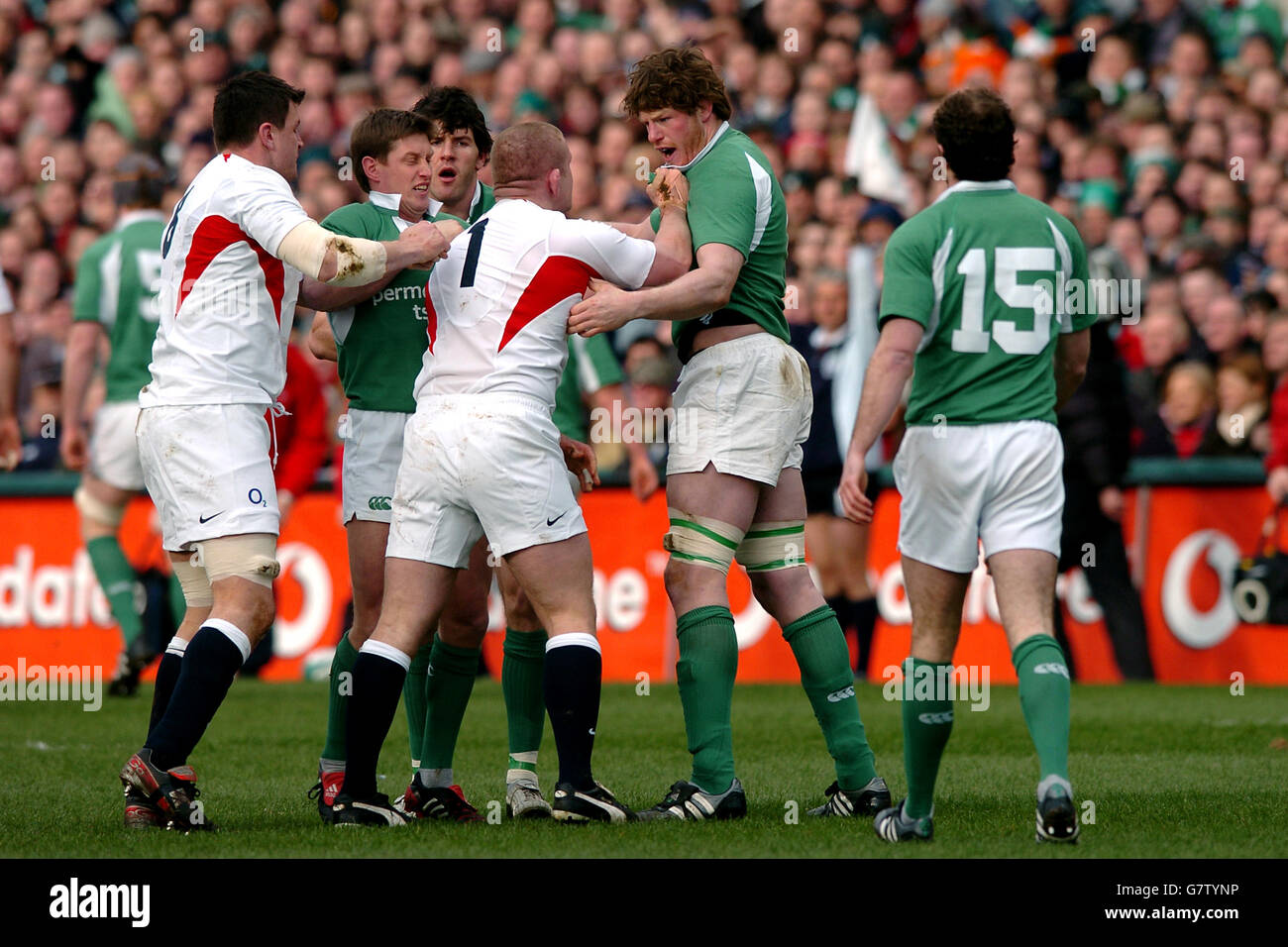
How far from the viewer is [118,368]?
9812mm

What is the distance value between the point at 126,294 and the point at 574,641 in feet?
16.7

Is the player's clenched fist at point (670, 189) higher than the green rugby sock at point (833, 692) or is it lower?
higher

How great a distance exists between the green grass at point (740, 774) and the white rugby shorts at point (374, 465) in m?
1.04

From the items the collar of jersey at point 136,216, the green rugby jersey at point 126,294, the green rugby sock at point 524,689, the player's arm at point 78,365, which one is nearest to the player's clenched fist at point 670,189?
the green rugby sock at point 524,689

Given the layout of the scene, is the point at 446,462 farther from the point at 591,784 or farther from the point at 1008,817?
the point at 1008,817

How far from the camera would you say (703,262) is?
18.8 ft

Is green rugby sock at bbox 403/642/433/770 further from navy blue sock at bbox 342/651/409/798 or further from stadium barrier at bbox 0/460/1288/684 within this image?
stadium barrier at bbox 0/460/1288/684

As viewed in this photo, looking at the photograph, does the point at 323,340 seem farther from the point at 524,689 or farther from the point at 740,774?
the point at 740,774

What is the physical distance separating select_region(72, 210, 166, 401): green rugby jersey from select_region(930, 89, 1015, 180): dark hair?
553 centimetres

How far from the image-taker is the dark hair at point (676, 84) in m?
5.99

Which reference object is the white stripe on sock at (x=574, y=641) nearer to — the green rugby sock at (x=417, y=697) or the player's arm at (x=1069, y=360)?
the green rugby sock at (x=417, y=697)

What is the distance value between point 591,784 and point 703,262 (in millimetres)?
1672

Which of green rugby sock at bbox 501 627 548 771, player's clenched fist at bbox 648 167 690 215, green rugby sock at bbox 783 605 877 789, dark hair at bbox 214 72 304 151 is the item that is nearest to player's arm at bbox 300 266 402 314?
dark hair at bbox 214 72 304 151

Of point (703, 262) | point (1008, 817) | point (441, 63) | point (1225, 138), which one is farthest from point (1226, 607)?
point (441, 63)
